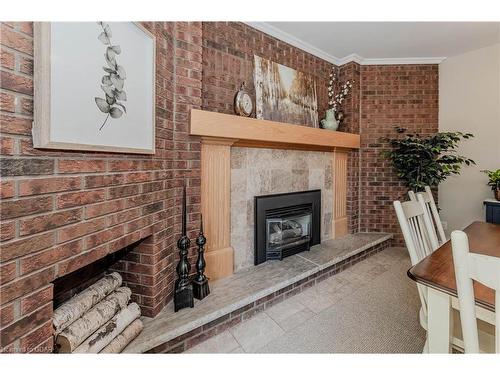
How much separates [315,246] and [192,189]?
5.80 ft

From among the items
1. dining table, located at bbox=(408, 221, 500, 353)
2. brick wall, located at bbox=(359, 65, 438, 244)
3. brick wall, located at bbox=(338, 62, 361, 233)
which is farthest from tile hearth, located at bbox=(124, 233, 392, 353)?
dining table, located at bbox=(408, 221, 500, 353)

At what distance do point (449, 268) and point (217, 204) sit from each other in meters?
1.59

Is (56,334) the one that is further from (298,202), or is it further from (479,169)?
(479,169)

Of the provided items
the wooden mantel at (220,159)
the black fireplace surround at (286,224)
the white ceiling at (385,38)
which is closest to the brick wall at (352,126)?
the white ceiling at (385,38)

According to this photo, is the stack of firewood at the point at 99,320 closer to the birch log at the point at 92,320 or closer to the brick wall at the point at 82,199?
the birch log at the point at 92,320

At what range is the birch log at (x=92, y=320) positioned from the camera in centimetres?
112

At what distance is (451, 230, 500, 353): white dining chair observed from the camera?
0.61 metres

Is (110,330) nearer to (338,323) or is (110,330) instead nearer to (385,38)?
(338,323)

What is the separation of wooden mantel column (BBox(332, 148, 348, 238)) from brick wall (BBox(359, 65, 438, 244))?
0.42 metres

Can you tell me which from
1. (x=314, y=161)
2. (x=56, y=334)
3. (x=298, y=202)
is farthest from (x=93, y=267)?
(x=314, y=161)

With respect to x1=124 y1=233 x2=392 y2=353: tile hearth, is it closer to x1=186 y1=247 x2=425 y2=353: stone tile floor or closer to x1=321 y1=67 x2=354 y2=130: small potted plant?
x1=186 y1=247 x2=425 y2=353: stone tile floor

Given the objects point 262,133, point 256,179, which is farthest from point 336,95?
point 256,179

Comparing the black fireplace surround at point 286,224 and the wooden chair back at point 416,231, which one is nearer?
the wooden chair back at point 416,231

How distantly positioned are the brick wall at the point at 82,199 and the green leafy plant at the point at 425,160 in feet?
8.82
